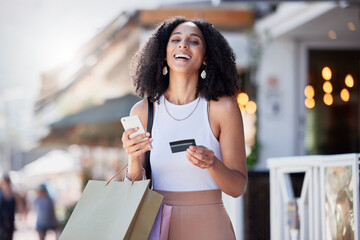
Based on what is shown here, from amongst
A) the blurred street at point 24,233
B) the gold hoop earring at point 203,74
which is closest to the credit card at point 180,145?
the gold hoop earring at point 203,74

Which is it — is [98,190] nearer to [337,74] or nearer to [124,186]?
[124,186]

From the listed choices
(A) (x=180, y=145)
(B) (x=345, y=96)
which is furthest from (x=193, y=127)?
(B) (x=345, y=96)

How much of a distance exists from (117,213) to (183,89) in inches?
23.0

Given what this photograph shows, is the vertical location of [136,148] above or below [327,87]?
below

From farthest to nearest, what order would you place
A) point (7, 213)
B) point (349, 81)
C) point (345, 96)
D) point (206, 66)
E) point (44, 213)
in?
1. point (44, 213)
2. point (345, 96)
3. point (349, 81)
4. point (7, 213)
5. point (206, 66)

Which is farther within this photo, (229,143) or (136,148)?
(229,143)

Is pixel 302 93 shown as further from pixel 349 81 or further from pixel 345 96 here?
pixel 349 81

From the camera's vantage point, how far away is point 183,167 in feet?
6.58

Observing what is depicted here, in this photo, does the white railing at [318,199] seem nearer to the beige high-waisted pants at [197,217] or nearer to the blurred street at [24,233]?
the beige high-waisted pants at [197,217]

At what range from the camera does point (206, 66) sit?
2217 millimetres

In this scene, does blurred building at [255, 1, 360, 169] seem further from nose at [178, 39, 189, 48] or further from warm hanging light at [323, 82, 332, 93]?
nose at [178, 39, 189, 48]

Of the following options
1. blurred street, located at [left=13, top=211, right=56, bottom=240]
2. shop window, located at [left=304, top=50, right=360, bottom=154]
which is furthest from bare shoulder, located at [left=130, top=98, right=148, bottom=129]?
blurred street, located at [left=13, top=211, right=56, bottom=240]

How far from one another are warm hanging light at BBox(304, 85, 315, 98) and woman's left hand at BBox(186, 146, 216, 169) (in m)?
7.30

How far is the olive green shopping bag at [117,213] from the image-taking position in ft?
6.04
